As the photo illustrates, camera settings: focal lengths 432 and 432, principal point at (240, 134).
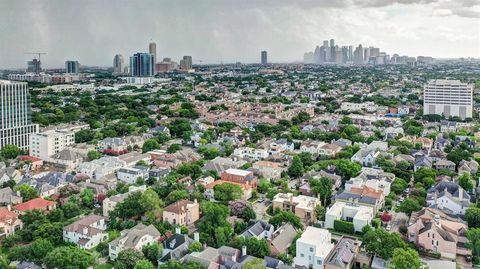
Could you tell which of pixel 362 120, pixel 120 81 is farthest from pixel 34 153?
pixel 120 81

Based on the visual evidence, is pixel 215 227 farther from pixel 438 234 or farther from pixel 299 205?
pixel 438 234

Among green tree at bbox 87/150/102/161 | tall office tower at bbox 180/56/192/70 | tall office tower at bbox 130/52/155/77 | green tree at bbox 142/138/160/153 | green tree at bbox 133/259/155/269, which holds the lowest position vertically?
green tree at bbox 133/259/155/269

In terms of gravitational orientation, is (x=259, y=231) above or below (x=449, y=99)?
below

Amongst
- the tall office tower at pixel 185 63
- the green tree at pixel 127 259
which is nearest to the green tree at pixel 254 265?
the green tree at pixel 127 259

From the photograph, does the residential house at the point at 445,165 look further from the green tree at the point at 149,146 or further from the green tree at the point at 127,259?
the green tree at the point at 127,259

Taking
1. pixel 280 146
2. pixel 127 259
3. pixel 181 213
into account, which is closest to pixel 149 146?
pixel 280 146

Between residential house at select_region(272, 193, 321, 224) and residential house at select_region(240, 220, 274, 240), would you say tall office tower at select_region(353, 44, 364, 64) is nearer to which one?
residential house at select_region(272, 193, 321, 224)

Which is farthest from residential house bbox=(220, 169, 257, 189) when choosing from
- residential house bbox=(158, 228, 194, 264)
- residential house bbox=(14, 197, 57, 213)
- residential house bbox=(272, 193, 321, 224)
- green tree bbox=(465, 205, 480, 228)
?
green tree bbox=(465, 205, 480, 228)
